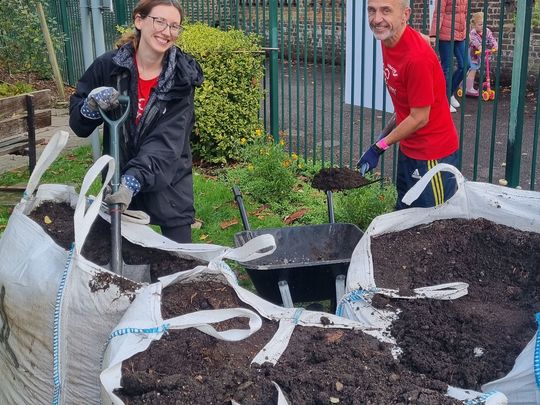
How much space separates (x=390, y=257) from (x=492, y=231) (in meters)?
0.41

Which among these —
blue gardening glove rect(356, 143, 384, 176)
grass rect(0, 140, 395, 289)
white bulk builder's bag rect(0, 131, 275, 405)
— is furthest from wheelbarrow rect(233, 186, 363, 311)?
grass rect(0, 140, 395, 289)

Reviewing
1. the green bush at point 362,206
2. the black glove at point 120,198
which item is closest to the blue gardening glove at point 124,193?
the black glove at point 120,198

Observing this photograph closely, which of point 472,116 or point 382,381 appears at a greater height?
point 382,381

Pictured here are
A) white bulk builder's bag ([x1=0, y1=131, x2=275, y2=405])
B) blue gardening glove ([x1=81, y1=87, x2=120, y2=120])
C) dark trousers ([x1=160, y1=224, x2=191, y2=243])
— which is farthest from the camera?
dark trousers ([x1=160, y1=224, x2=191, y2=243])

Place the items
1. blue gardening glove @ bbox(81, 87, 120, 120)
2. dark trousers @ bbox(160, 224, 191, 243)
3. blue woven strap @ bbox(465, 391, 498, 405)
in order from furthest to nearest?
1. dark trousers @ bbox(160, 224, 191, 243)
2. blue gardening glove @ bbox(81, 87, 120, 120)
3. blue woven strap @ bbox(465, 391, 498, 405)

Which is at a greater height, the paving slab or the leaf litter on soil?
the leaf litter on soil

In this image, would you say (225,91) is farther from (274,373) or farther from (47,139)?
(274,373)

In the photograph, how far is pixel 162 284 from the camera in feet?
7.26

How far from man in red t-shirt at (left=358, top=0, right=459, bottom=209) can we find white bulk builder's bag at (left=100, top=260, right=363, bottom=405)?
147 centimetres

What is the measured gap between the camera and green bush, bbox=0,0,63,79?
34.5 ft

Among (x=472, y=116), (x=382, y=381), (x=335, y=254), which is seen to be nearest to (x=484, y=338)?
(x=382, y=381)

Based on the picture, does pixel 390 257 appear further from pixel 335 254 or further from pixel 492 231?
pixel 335 254

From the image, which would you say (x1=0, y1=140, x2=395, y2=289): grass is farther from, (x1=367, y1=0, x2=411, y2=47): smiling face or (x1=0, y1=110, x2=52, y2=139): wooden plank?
(x1=367, y1=0, x2=411, y2=47): smiling face

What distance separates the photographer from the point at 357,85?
554cm
